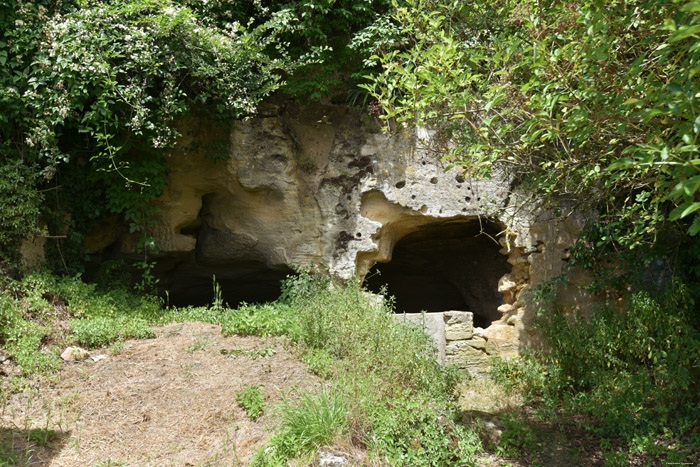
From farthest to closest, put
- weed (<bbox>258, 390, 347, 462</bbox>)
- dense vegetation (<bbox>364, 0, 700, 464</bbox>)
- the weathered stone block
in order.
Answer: the weathered stone block → weed (<bbox>258, 390, 347, 462</bbox>) → dense vegetation (<bbox>364, 0, 700, 464</bbox>)

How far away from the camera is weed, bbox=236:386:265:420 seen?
14.9ft

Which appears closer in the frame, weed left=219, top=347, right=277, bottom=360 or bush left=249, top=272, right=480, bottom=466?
bush left=249, top=272, right=480, bottom=466

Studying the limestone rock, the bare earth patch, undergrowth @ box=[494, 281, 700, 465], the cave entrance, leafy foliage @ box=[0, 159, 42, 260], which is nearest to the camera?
the bare earth patch

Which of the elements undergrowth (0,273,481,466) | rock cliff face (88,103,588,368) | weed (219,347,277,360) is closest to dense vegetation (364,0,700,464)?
rock cliff face (88,103,588,368)

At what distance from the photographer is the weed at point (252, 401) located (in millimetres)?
4543

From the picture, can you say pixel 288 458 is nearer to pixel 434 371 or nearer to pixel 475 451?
pixel 475 451

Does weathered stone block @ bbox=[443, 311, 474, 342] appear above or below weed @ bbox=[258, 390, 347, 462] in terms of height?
above

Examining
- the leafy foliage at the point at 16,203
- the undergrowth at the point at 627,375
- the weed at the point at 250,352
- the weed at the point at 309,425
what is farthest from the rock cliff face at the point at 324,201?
the weed at the point at 309,425

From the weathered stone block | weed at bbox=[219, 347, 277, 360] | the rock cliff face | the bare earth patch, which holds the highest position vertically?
the rock cliff face

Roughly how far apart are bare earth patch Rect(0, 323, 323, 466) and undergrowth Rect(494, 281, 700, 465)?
9.08ft

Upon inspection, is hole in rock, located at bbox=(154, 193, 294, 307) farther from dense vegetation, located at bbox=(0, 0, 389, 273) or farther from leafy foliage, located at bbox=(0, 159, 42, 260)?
leafy foliage, located at bbox=(0, 159, 42, 260)

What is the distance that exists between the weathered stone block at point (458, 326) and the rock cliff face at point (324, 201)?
0.99 feet

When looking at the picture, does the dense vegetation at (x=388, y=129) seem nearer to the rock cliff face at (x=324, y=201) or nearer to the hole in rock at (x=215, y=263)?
the rock cliff face at (x=324, y=201)

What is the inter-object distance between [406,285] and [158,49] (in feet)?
26.6
